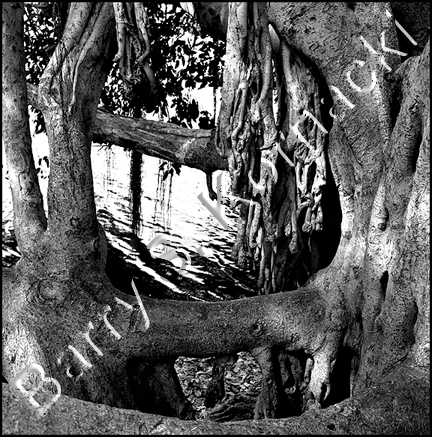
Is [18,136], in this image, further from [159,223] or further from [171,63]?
[159,223]

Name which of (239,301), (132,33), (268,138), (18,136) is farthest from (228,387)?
(132,33)

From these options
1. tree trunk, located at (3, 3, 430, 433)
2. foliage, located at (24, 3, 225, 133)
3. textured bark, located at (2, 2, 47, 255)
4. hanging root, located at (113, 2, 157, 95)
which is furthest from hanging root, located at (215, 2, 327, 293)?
foliage, located at (24, 3, 225, 133)

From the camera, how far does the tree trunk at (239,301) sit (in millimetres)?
1963

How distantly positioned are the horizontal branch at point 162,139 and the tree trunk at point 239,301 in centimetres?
Answer: 90

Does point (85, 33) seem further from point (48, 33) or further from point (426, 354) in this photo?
point (48, 33)

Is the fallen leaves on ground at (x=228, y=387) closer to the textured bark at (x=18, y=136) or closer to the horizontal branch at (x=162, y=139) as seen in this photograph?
the horizontal branch at (x=162, y=139)

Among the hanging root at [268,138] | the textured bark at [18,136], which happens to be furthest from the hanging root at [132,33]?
the textured bark at [18,136]

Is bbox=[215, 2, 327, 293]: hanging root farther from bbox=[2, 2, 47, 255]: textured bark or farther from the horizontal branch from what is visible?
the horizontal branch

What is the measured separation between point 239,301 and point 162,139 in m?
1.23

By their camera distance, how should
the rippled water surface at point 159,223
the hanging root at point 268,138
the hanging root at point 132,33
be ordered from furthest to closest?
1. the rippled water surface at point 159,223
2. the hanging root at point 268,138
3. the hanging root at point 132,33

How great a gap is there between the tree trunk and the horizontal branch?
897mm

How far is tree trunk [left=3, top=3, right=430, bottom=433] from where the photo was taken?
196 cm

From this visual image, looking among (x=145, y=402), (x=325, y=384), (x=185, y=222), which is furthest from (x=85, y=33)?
(x=185, y=222)

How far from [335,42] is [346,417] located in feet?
3.49
